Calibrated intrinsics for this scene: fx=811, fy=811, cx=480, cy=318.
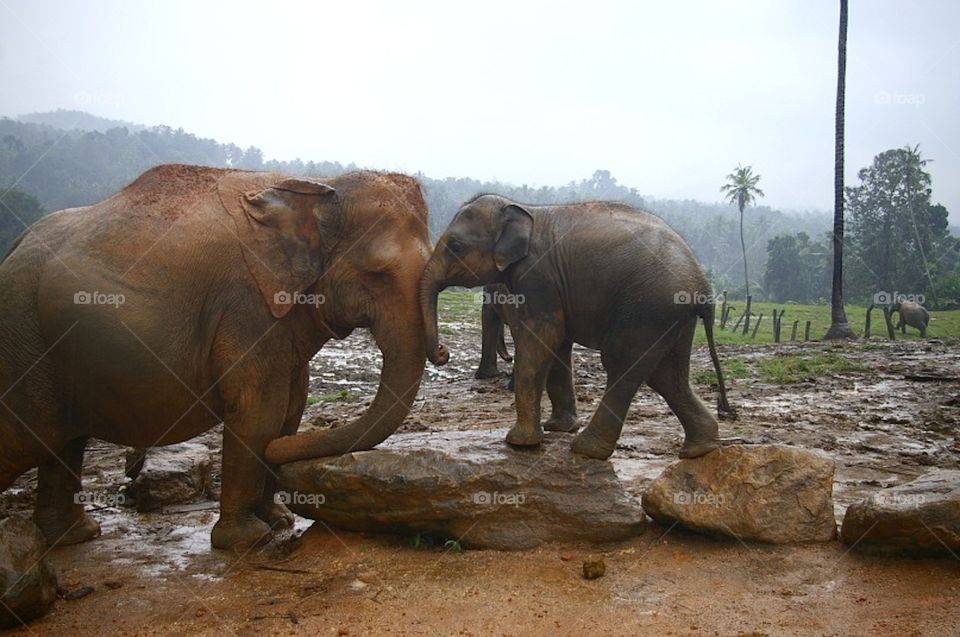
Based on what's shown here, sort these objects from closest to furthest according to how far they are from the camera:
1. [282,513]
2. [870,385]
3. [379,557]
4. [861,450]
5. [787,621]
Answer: [787,621] < [379,557] < [282,513] < [861,450] < [870,385]

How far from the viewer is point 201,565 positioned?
6.25 meters

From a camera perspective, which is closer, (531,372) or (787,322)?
(531,372)

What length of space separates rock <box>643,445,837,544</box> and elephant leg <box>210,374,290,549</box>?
3.09 m

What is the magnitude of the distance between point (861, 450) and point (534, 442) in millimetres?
4319

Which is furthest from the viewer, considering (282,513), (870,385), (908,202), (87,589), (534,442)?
(908,202)

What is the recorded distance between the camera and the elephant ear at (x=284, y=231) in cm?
629

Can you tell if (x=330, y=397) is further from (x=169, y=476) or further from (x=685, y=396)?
(x=685, y=396)

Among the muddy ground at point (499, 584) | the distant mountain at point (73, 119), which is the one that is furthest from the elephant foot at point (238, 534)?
the distant mountain at point (73, 119)

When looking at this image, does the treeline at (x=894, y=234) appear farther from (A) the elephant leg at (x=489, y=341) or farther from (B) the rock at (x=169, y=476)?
(B) the rock at (x=169, y=476)

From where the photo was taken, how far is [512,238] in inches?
272

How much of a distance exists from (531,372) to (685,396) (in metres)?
1.34

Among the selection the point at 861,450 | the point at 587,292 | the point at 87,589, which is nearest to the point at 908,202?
the point at 861,450

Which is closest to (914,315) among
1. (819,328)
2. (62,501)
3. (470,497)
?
(819,328)

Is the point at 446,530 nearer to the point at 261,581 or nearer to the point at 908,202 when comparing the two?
the point at 261,581
